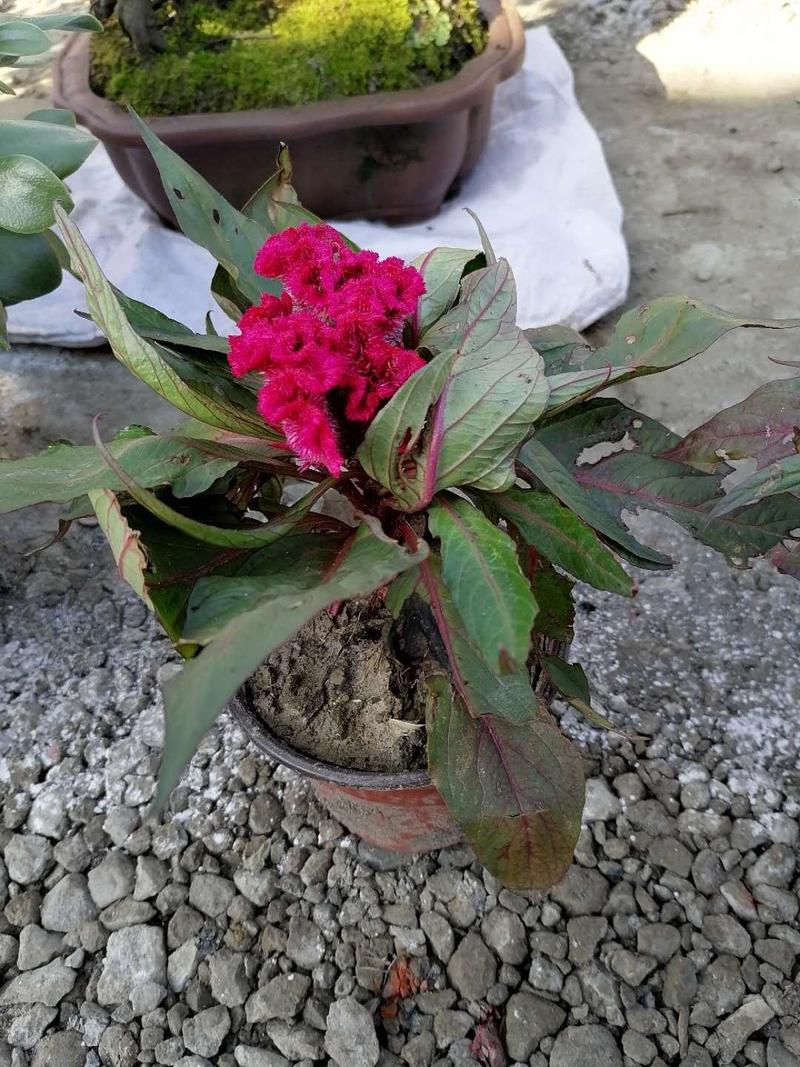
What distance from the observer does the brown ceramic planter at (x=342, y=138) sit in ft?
7.18

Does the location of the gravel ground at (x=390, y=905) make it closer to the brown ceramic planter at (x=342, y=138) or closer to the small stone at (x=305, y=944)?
Answer: the small stone at (x=305, y=944)

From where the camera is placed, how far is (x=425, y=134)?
2.32 metres

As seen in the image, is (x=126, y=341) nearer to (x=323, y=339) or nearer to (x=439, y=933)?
(x=323, y=339)

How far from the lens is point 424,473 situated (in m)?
0.81

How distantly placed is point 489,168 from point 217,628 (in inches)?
95.7

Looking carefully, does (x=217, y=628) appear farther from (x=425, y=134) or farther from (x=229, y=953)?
A: (x=425, y=134)

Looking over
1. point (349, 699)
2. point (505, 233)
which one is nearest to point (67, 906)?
point (349, 699)

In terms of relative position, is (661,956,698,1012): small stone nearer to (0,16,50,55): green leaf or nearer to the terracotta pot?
the terracotta pot

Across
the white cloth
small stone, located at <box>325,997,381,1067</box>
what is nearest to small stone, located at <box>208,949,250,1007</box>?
small stone, located at <box>325,997,381,1067</box>

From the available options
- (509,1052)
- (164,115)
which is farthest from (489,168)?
(509,1052)

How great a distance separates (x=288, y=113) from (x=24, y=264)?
1093 mm

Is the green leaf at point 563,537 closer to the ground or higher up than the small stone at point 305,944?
higher up

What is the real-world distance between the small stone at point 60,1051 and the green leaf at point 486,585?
0.88 meters

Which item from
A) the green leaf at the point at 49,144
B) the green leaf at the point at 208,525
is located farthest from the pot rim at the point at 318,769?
the green leaf at the point at 49,144
